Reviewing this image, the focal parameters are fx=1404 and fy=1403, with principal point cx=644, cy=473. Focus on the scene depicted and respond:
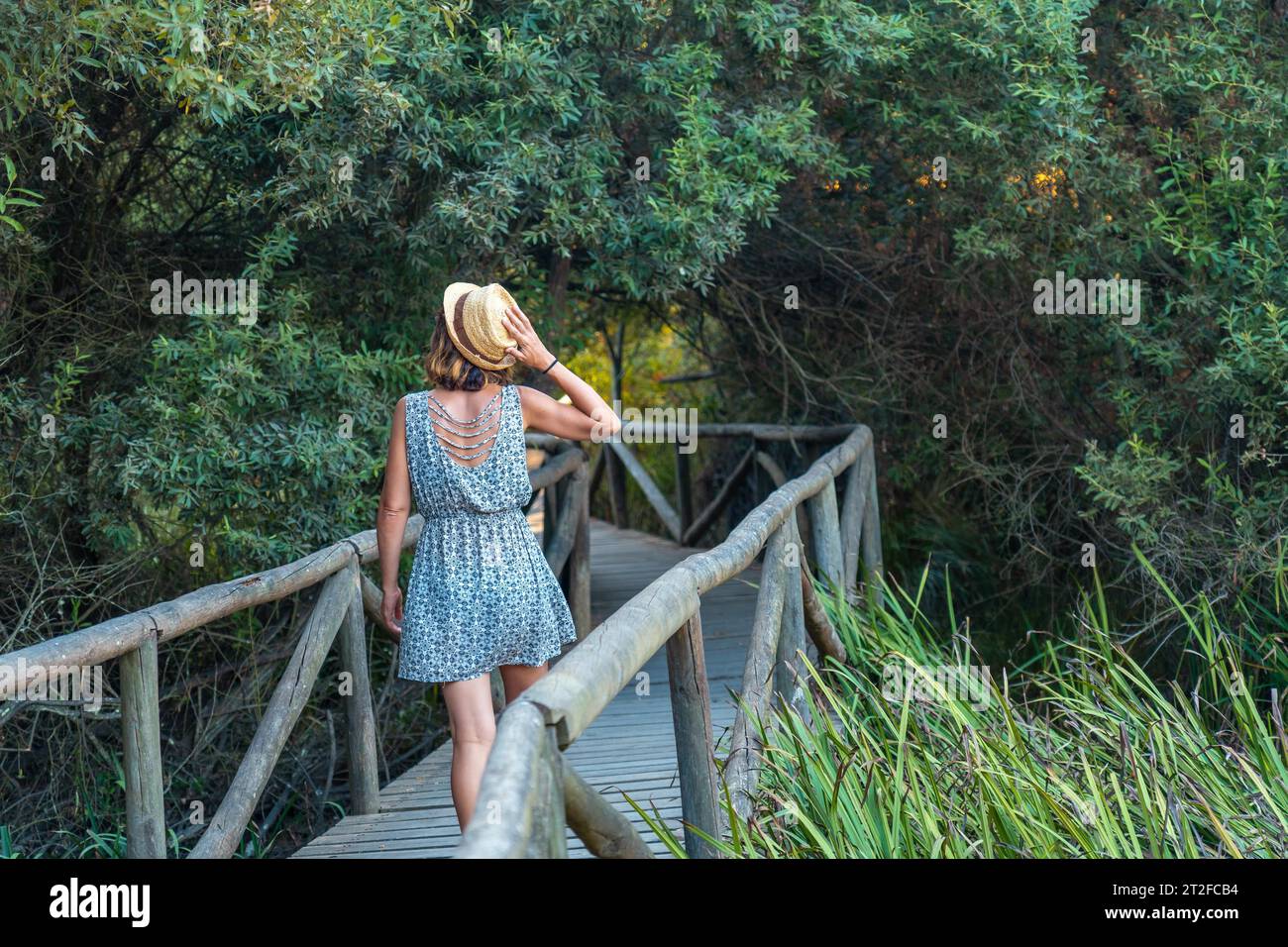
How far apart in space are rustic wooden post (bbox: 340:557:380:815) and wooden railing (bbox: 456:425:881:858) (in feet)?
4.36

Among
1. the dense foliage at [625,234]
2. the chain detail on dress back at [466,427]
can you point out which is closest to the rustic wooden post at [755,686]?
the chain detail on dress back at [466,427]

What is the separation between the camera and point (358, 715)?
15.0 ft

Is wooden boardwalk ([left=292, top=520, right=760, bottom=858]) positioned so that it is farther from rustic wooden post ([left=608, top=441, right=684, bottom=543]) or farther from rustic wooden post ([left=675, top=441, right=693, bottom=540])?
rustic wooden post ([left=608, top=441, right=684, bottom=543])

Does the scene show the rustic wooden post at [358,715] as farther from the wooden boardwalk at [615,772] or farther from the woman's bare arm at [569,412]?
the woman's bare arm at [569,412]

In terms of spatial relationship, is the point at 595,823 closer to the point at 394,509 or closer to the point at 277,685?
the point at 394,509

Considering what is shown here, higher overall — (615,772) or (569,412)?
(569,412)

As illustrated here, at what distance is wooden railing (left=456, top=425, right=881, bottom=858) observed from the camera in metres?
1.85

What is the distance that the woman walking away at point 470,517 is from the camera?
344 cm

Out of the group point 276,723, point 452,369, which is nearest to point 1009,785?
point 452,369

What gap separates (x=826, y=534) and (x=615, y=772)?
1672 millimetres

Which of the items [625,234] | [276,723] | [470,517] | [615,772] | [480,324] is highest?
[625,234]

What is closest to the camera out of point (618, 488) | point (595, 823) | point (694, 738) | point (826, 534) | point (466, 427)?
point (595, 823)
